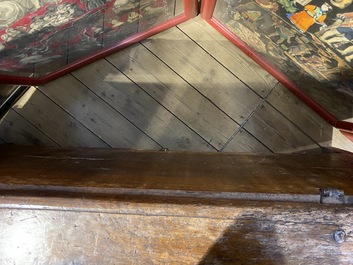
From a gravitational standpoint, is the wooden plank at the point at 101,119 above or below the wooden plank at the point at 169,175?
below

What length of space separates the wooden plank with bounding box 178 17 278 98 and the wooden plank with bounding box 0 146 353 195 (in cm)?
56

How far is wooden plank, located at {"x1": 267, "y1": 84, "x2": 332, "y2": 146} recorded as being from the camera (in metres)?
1.63

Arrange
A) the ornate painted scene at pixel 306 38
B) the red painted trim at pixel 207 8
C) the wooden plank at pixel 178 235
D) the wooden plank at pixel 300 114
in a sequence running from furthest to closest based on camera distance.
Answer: the wooden plank at pixel 300 114
the red painted trim at pixel 207 8
the ornate painted scene at pixel 306 38
the wooden plank at pixel 178 235

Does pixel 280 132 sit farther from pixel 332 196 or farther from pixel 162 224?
pixel 162 224

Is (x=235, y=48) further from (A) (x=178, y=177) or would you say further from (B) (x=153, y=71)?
(A) (x=178, y=177)

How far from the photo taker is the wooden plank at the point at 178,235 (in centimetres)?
67

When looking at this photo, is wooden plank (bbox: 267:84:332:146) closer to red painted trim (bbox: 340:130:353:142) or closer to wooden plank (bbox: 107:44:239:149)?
red painted trim (bbox: 340:130:353:142)

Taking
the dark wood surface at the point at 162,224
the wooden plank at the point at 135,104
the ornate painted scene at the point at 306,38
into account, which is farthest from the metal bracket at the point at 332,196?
the wooden plank at the point at 135,104

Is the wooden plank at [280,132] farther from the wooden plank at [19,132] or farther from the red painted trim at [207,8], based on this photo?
the wooden plank at [19,132]

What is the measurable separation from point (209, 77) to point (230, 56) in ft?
0.42

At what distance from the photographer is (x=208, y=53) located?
5.40 ft

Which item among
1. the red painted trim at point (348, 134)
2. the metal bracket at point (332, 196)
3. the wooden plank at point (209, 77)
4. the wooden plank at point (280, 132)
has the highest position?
the metal bracket at point (332, 196)

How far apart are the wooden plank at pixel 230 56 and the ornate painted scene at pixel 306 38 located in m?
0.10

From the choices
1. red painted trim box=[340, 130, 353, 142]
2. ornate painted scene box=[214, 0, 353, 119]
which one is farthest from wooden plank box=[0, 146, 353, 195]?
red painted trim box=[340, 130, 353, 142]
